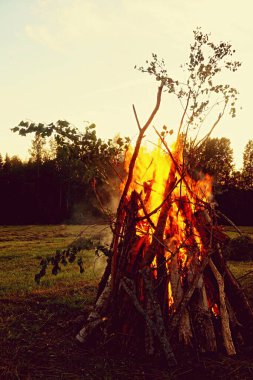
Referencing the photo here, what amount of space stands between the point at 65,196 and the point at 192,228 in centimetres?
4362

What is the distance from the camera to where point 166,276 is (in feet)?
16.0

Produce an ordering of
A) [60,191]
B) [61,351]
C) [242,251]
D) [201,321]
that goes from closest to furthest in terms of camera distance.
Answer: [201,321] → [61,351] → [242,251] → [60,191]

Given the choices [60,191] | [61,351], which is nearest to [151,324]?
[61,351]

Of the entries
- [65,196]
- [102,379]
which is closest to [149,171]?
[102,379]

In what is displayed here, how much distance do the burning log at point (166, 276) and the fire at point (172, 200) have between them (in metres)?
0.01

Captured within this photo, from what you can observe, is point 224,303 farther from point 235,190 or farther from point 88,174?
point 235,190

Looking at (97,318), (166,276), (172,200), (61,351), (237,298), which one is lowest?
(61,351)

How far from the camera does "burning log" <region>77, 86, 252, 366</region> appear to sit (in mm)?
4449

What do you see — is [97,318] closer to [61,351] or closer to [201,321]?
[61,351]

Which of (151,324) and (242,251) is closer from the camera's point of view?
(151,324)

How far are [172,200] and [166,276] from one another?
95 cm

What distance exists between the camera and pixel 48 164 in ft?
163

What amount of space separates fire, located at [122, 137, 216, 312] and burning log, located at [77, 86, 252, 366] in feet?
0.04

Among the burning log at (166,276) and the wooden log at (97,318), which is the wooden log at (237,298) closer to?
the burning log at (166,276)
